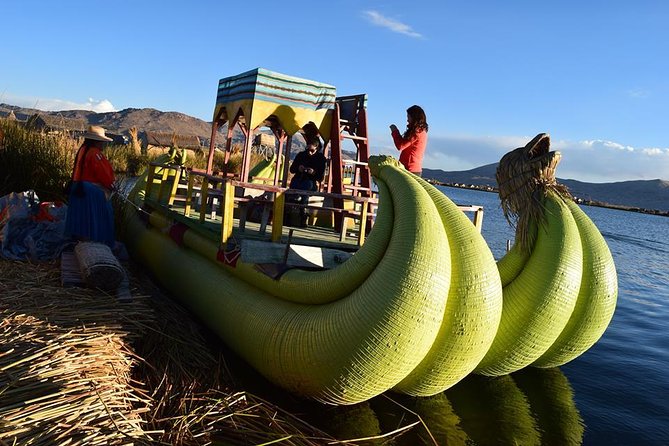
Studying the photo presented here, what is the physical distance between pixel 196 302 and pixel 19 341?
274cm

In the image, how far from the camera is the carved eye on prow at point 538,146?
5672 millimetres

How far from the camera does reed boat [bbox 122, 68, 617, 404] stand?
4.25 meters

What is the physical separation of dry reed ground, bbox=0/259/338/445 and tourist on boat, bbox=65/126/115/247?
168 centimetres

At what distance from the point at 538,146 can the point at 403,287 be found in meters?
2.60

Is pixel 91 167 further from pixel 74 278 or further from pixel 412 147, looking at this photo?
pixel 412 147

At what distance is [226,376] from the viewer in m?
5.34

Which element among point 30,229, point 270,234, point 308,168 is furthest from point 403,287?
point 30,229

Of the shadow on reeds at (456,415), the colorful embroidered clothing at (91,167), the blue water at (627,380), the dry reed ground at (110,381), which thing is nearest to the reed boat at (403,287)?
Answer: the shadow on reeds at (456,415)

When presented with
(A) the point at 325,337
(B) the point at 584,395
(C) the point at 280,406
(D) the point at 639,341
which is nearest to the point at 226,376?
(C) the point at 280,406

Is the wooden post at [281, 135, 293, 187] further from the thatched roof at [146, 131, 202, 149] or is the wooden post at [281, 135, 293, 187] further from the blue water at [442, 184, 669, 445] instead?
the thatched roof at [146, 131, 202, 149]

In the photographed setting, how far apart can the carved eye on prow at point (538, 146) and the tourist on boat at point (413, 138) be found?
2.26 m

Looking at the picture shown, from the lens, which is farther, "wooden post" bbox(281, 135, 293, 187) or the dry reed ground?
"wooden post" bbox(281, 135, 293, 187)

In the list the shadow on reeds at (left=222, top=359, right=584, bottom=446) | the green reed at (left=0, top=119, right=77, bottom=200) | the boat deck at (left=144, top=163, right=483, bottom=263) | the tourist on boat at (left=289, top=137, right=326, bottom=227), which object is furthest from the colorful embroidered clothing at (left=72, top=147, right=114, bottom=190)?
the shadow on reeds at (left=222, top=359, right=584, bottom=446)

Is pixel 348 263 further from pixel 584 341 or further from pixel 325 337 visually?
pixel 584 341
